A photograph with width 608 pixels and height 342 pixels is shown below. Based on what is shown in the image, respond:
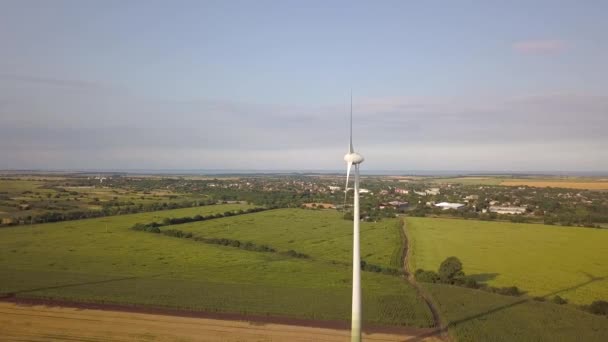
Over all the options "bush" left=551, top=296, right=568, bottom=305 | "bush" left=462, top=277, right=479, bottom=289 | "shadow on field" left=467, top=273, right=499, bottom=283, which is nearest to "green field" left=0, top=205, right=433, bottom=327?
"bush" left=462, top=277, right=479, bottom=289

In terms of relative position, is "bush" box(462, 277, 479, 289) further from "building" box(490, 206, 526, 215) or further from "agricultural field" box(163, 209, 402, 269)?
"building" box(490, 206, 526, 215)

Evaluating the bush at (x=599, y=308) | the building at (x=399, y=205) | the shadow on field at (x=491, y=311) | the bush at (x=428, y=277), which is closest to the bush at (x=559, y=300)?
the shadow on field at (x=491, y=311)

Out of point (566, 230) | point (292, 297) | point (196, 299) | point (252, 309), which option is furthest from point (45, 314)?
point (566, 230)

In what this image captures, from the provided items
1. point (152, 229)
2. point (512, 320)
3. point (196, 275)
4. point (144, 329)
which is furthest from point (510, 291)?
point (152, 229)

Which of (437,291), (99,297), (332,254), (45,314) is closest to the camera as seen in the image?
(45,314)

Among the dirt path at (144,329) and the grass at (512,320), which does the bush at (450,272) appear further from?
the dirt path at (144,329)

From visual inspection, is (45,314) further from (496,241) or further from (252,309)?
(496,241)

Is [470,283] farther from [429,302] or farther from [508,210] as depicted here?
[508,210]
